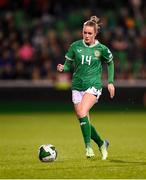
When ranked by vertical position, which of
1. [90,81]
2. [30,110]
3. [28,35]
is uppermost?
[90,81]

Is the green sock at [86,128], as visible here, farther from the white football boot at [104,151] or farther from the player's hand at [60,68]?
the player's hand at [60,68]

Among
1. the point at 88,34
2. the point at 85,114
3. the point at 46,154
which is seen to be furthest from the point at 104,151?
the point at 88,34

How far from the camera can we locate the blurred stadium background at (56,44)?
23188mm

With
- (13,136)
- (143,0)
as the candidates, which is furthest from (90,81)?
(143,0)

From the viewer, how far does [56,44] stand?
78.6 ft

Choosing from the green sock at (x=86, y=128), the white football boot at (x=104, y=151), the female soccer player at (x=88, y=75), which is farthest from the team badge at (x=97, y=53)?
the white football boot at (x=104, y=151)

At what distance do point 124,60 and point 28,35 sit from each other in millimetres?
3358

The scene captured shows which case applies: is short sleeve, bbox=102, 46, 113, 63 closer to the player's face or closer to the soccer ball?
the player's face

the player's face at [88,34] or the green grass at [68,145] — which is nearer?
the green grass at [68,145]

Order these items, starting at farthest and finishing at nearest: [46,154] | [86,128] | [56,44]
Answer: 1. [56,44]
2. [86,128]
3. [46,154]

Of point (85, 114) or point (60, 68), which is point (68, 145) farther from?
point (60, 68)

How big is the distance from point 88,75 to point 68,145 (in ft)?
9.43

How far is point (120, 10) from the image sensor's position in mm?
25359

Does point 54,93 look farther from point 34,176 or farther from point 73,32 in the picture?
point 34,176
